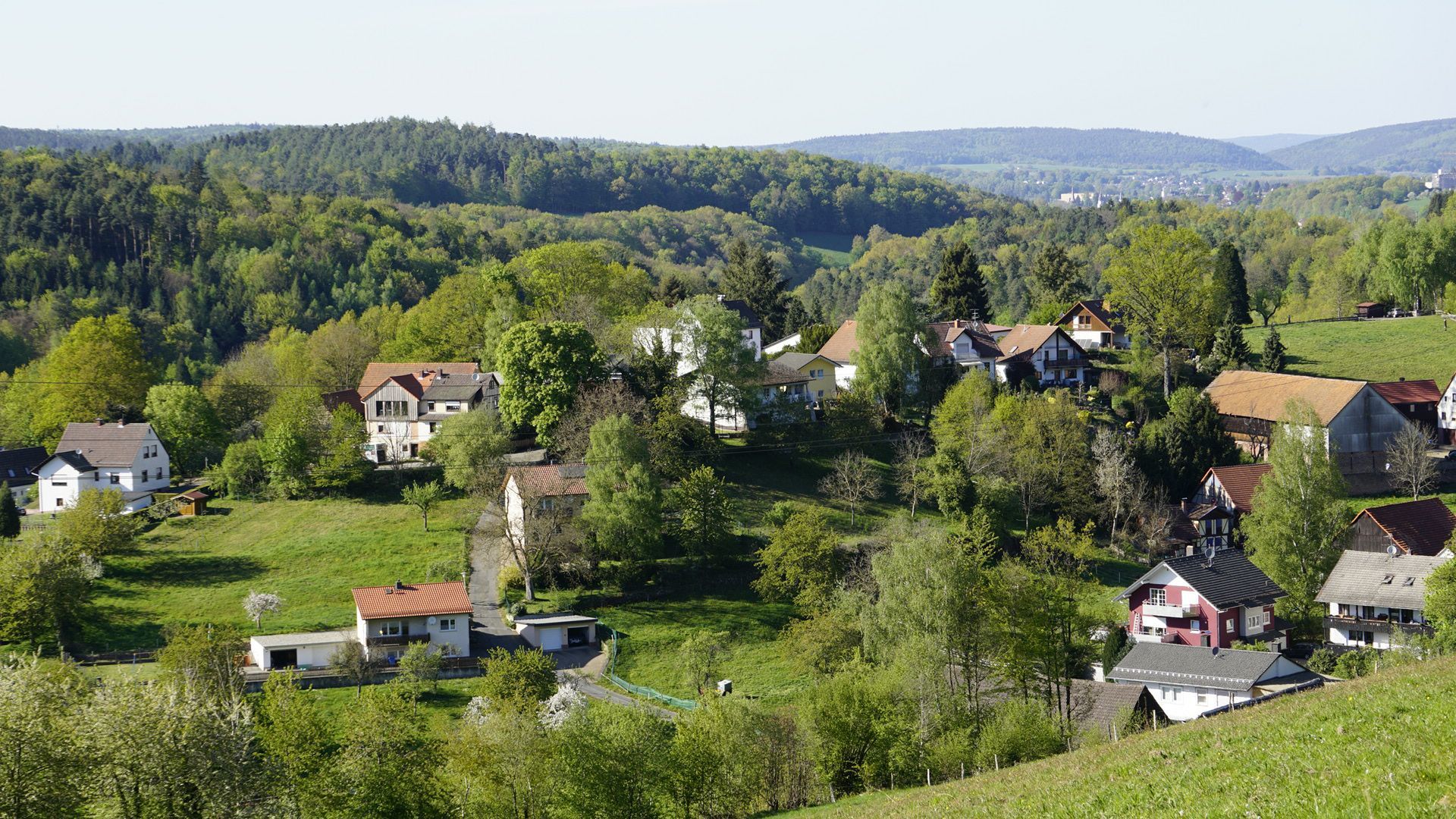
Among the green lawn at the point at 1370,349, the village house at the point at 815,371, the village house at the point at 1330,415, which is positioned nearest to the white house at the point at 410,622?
the village house at the point at 815,371

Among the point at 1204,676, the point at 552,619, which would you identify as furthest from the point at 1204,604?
the point at 552,619

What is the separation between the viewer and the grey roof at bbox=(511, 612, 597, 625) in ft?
150

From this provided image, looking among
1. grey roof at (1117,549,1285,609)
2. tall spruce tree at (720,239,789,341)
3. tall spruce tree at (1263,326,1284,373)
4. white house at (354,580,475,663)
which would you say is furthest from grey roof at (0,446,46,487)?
tall spruce tree at (1263,326,1284,373)

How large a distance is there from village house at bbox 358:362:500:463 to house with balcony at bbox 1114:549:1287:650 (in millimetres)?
29934

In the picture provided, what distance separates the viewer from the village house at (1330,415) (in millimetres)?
61688

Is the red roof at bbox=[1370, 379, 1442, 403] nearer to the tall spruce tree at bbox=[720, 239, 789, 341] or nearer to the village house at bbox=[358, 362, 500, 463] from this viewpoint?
the tall spruce tree at bbox=[720, 239, 789, 341]

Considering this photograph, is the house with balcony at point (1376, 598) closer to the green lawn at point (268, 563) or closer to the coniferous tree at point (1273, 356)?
the coniferous tree at point (1273, 356)

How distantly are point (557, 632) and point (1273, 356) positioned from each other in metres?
46.5

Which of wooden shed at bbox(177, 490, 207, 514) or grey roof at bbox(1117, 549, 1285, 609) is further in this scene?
wooden shed at bbox(177, 490, 207, 514)

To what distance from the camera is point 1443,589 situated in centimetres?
4212

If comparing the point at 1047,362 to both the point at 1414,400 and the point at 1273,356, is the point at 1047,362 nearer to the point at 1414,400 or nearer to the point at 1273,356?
the point at 1273,356

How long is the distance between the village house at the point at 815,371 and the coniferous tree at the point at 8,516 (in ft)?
115

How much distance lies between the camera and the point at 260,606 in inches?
1761

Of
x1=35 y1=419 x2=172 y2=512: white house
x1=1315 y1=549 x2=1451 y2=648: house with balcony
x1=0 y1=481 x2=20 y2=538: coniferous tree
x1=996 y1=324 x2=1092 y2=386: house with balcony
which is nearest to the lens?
x1=1315 y1=549 x2=1451 y2=648: house with balcony
